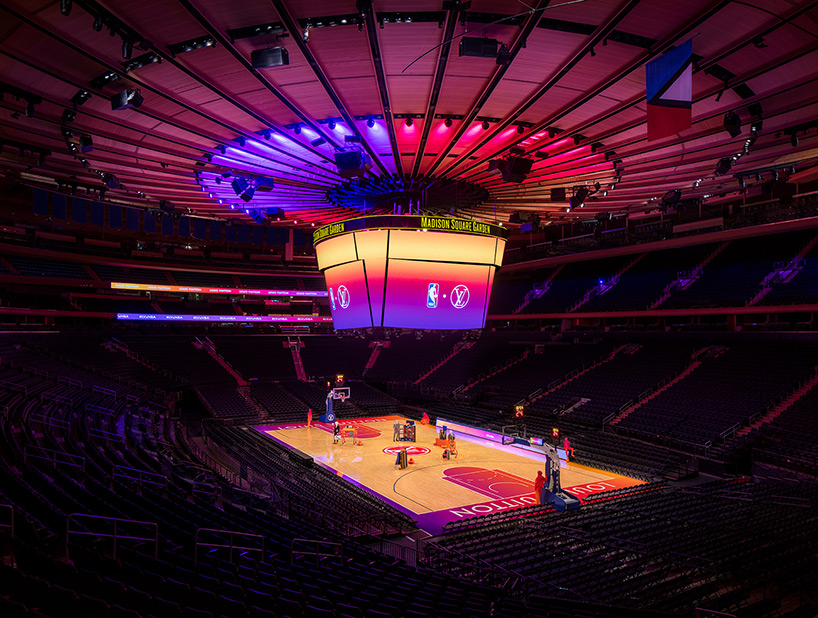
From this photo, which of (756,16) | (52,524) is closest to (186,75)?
(52,524)

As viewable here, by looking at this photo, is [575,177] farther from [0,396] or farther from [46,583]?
[0,396]

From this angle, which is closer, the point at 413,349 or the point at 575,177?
the point at 575,177

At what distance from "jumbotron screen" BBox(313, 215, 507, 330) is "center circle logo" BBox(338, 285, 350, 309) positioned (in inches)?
2.0

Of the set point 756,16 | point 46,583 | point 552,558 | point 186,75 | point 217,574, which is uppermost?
point 756,16

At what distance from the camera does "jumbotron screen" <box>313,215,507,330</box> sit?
13664mm

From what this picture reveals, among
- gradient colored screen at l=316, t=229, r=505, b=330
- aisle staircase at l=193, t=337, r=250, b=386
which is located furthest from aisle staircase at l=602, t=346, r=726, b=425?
aisle staircase at l=193, t=337, r=250, b=386

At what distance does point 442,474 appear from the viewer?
21.5m

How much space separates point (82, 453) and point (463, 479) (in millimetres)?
13609

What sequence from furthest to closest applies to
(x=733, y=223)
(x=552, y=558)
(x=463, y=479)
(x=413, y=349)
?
(x=413, y=349) → (x=733, y=223) → (x=463, y=479) → (x=552, y=558)

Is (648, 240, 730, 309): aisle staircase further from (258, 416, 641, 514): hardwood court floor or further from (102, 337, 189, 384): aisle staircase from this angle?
(102, 337, 189, 384): aisle staircase

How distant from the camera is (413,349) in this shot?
46000 millimetres

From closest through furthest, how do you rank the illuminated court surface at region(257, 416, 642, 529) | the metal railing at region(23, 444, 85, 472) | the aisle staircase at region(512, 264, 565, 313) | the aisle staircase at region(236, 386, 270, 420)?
the metal railing at region(23, 444, 85, 472), the illuminated court surface at region(257, 416, 642, 529), the aisle staircase at region(236, 386, 270, 420), the aisle staircase at region(512, 264, 565, 313)

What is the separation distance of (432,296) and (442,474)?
10.3m

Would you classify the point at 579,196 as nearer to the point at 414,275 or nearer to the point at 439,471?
the point at 414,275
